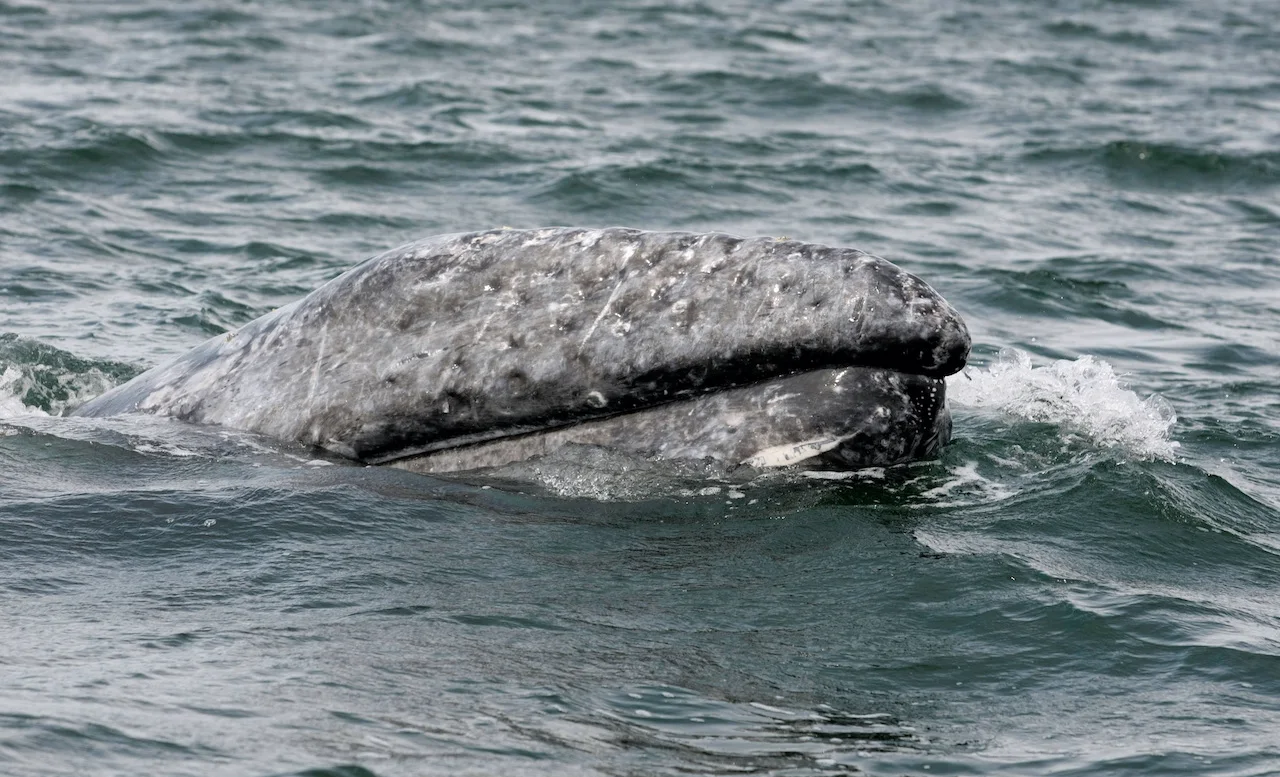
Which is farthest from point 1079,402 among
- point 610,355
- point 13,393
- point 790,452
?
point 13,393

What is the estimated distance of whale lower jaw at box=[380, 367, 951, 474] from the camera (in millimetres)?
7516

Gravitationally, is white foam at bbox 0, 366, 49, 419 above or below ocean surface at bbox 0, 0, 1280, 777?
below

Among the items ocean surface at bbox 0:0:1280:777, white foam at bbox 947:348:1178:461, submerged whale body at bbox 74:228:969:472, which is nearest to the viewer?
ocean surface at bbox 0:0:1280:777

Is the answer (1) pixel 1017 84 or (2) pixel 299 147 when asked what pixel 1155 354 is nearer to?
(2) pixel 299 147

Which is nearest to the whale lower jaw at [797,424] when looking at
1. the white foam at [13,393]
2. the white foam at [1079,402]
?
the white foam at [1079,402]

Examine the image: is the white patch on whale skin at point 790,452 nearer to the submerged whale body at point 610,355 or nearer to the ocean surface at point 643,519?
the submerged whale body at point 610,355

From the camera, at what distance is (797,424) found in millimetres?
Answer: 7555

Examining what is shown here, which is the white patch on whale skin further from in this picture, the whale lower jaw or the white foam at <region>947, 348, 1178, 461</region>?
the white foam at <region>947, 348, 1178, 461</region>

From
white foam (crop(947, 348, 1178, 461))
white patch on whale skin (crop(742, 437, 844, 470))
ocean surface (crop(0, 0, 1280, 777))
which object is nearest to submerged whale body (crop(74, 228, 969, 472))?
white patch on whale skin (crop(742, 437, 844, 470))

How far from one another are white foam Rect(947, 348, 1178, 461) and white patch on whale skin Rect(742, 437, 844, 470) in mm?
2335

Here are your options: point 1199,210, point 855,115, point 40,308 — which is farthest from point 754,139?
point 40,308

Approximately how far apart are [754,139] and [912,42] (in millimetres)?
8517

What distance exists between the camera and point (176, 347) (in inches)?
466

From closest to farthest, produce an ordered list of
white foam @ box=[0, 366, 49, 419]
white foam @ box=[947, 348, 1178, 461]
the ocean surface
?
the ocean surface → white foam @ box=[947, 348, 1178, 461] → white foam @ box=[0, 366, 49, 419]
